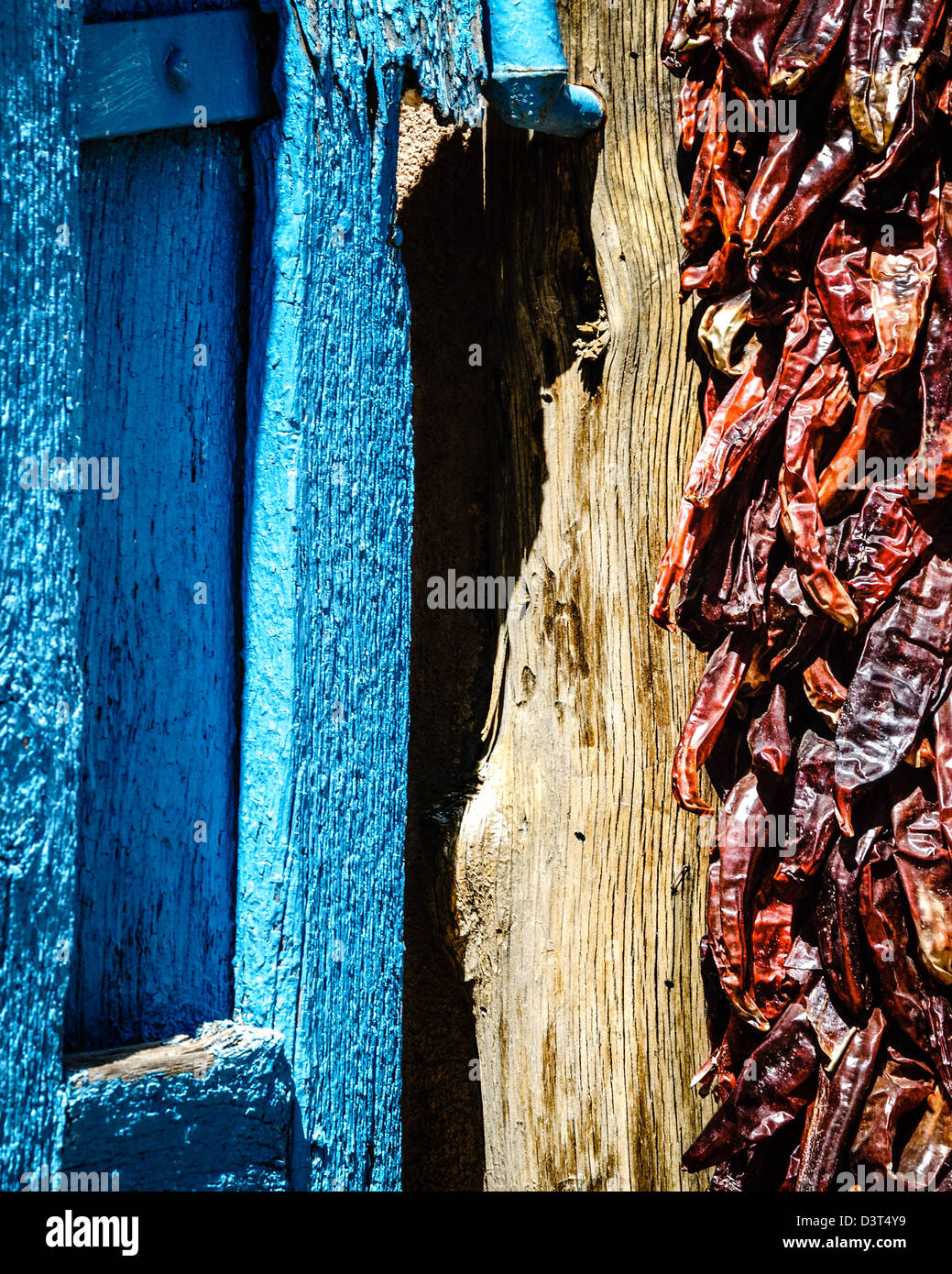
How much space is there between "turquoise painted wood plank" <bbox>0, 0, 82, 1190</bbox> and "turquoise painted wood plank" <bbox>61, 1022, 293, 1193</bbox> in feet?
0.15

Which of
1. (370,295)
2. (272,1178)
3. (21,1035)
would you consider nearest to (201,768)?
(21,1035)

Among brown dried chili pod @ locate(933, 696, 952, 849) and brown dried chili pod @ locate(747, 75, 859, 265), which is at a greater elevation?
brown dried chili pod @ locate(747, 75, 859, 265)

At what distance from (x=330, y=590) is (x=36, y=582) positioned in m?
0.38

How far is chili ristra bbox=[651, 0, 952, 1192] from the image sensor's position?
1.25m

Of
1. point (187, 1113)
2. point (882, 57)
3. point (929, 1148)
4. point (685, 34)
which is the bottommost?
point (929, 1148)

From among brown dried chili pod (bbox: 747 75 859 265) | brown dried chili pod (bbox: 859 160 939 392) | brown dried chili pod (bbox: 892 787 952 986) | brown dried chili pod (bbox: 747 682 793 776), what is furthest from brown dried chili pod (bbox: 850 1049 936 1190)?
brown dried chili pod (bbox: 747 75 859 265)

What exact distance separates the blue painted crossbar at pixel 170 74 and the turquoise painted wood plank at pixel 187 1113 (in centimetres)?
98

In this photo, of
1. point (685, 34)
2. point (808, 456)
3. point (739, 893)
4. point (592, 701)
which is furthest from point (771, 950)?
point (685, 34)

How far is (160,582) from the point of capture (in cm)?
117

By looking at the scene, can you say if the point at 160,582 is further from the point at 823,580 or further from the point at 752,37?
the point at 752,37

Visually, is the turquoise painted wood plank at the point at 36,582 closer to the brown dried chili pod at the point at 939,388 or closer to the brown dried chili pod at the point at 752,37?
the brown dried chili pod at the point at 752,37

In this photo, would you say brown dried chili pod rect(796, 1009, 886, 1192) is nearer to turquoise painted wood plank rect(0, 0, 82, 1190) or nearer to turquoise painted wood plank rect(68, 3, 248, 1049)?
turquoise painted wood plank rect(68, 3, 248, 1049)

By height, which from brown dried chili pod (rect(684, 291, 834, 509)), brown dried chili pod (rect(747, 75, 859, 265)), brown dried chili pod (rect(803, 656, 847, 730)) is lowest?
brown dried chili pod (rect(803, 656, 847, 730))

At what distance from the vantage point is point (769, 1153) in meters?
1.38
